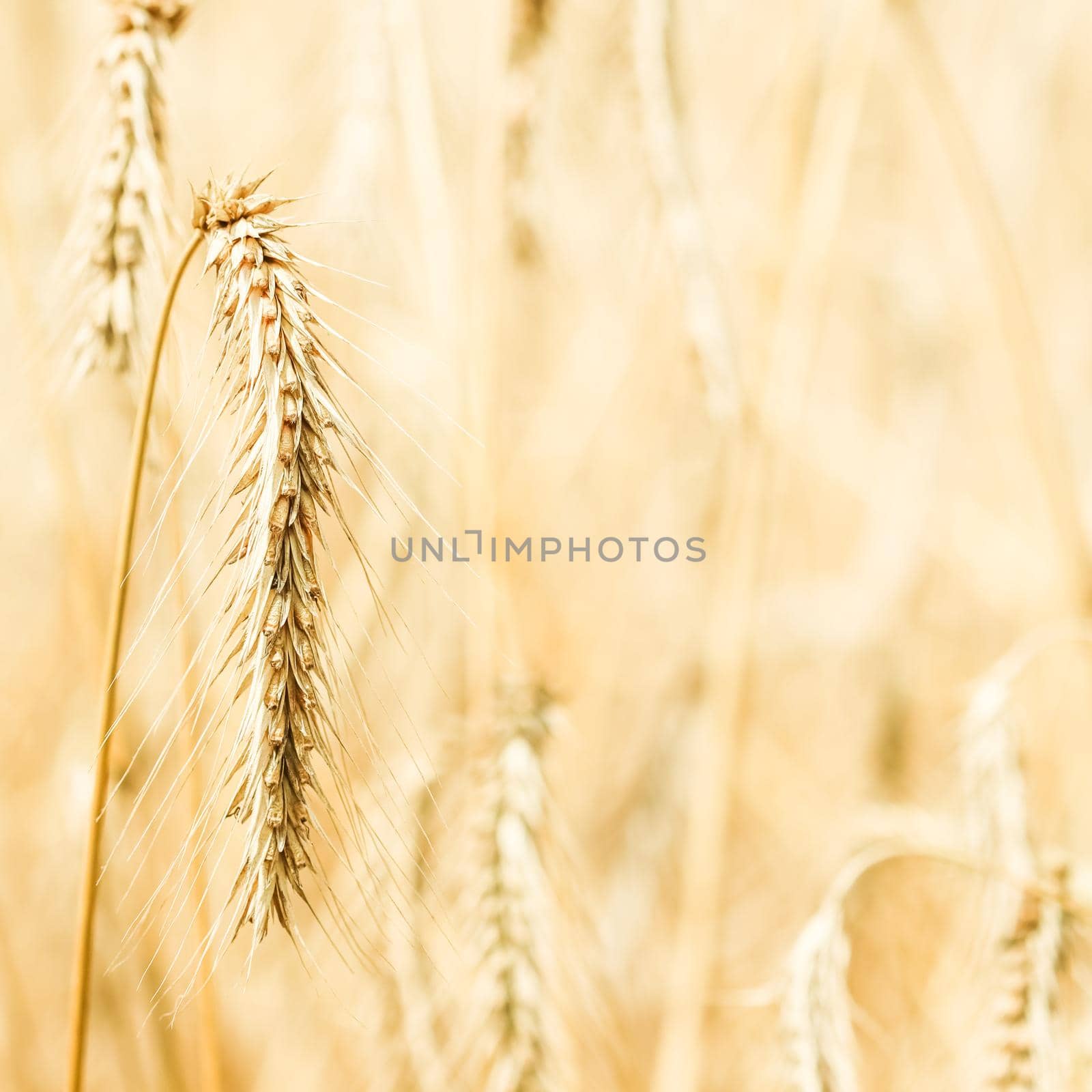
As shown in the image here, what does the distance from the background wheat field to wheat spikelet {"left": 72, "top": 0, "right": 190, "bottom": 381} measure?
0.04 feet

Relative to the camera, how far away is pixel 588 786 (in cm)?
152

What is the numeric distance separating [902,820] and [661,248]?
0.71 metres

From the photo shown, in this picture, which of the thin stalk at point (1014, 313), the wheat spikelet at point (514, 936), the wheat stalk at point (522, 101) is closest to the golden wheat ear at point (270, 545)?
the wheat spikelet at point (514, 936)

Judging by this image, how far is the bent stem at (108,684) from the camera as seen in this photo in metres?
0.46

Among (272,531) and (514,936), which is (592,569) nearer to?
(514,936)

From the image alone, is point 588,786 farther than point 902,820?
Yes

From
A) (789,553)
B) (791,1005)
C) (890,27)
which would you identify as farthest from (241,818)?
(789,553)

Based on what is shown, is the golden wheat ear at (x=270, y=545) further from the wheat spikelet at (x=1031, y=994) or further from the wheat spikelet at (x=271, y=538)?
the wheat spikelet at (x=1031, y=994)

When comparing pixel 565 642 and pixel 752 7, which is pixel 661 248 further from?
pixel 752 7

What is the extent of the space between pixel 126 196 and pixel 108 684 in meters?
0.32

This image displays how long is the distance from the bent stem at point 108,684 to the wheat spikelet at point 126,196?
12cm

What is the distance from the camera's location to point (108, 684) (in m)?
0.50

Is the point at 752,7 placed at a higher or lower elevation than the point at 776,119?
higher

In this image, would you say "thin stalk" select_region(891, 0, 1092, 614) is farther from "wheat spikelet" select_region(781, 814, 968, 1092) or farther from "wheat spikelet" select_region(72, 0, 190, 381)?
"wheat spikelet" select_region(72, 0, 190, 381)
